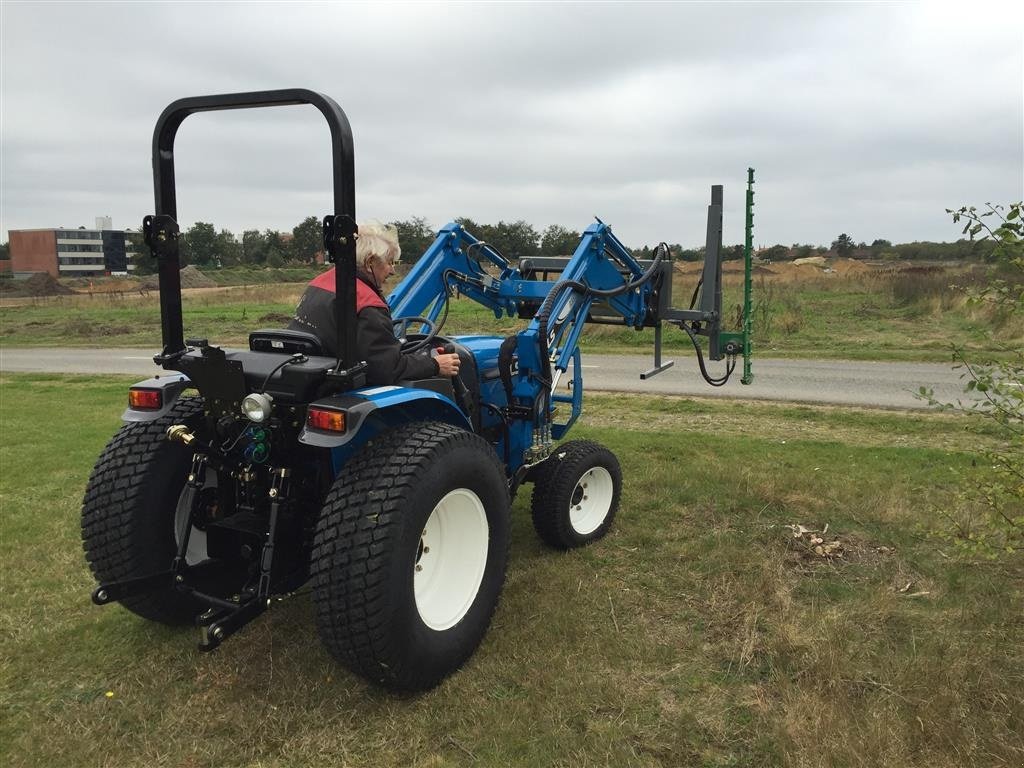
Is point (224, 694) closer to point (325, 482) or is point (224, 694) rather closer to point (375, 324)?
point (325, 482)

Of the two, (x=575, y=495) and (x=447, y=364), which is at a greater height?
(x=447, y=364)

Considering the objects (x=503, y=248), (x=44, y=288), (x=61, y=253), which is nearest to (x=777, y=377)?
(x=503, y=248)

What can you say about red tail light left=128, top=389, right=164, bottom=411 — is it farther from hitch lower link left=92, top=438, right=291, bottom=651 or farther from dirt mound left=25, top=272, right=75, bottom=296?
dirt mound left=25, top=272, right=75, bottom=296

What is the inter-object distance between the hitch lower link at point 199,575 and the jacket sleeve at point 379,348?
1.83 feet

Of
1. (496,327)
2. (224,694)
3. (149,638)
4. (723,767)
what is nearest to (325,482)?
(224,694)

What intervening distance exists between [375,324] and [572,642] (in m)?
1.69

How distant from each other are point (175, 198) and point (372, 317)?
0.99m

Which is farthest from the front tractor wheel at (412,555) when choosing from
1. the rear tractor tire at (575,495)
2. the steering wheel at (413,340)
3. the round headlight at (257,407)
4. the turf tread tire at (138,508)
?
the rear tractor tire at (575,495)

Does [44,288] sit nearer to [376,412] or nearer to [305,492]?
[305,492]

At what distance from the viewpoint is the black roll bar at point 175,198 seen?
2.73 m

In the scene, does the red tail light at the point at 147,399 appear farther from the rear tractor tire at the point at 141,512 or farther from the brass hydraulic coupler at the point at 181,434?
the brass hydraulic coupler at the point at 181,434

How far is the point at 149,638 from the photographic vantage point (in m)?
3.47

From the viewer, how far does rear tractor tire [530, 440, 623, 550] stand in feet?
14.4

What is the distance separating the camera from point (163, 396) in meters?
3.37
